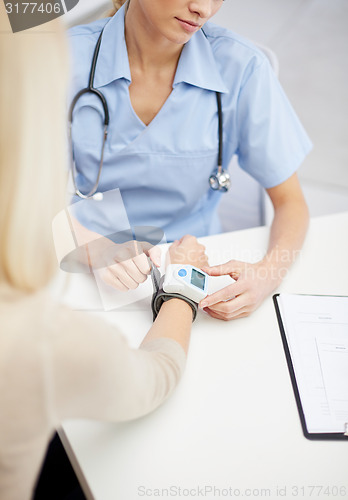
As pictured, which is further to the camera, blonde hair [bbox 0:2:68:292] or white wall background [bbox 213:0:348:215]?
white wall background [bbox 213:0:348:215]

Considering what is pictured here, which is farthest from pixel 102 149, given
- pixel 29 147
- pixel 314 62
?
pixel 314 62

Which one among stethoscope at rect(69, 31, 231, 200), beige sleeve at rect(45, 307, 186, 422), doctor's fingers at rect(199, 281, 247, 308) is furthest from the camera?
stethoscope at rect(69, 31, 231, 200)

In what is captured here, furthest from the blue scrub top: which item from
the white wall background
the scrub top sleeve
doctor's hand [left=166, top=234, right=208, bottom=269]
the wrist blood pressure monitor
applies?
the white wall background

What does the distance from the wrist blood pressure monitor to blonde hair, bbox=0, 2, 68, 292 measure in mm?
316

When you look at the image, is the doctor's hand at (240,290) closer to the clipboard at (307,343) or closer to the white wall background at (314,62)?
the clipboard at (307,343)

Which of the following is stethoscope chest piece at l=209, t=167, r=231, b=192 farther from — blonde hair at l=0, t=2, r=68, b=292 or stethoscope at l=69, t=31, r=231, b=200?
blonde hair at l=0, t=2, r=68, b=292

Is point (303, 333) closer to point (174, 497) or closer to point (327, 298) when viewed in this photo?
point (327, 298)

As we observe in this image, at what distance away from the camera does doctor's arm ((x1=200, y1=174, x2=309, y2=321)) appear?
85 centimetres

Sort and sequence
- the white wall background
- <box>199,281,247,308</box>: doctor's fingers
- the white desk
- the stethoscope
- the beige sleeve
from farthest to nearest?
the white wall background → the stethoscope → <box>199,281,247,308</box>: doctor's fingers → the white desk → the beige sleeve

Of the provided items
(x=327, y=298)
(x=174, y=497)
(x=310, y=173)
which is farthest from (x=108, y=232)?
(x=310, y=173)

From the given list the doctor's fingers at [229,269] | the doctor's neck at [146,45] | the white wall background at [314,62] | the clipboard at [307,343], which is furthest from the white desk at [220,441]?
the white wall background at [314,62]

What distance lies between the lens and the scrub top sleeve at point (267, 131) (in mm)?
1036

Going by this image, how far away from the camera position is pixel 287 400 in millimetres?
745

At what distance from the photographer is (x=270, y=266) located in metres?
0.94
